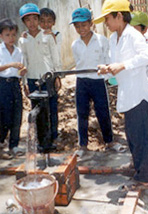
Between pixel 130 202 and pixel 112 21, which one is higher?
pixel 112 21

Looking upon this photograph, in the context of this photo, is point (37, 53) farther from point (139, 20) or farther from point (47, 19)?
point (139, 20)

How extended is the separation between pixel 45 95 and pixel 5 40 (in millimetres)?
1747

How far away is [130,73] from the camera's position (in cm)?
384

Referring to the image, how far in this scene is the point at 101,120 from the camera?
5.44m

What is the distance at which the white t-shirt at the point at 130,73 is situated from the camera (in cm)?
376

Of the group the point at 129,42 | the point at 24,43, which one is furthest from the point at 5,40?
the point at 129,42

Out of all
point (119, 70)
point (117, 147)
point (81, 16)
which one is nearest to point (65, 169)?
point (119, 70)

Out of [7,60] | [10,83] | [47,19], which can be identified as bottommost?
[10,83]

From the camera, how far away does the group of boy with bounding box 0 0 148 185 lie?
12.4 feet

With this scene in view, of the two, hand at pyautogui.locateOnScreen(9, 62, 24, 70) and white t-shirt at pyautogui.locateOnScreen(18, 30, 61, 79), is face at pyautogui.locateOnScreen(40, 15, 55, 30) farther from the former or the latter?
hand at pyautogui.locateOnScreen(9, 62, 24, 70)

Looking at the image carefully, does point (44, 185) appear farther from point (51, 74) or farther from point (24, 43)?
point (24, 43)

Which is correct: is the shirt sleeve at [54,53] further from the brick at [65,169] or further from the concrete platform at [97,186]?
the brick at [65,169]

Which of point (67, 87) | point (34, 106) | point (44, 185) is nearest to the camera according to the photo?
point (44, 185)

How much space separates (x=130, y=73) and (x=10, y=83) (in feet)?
7.04
